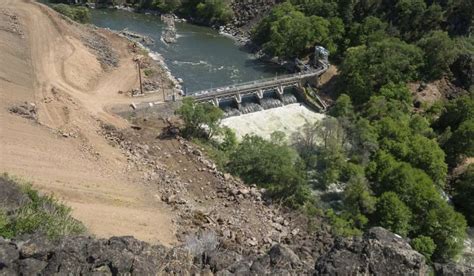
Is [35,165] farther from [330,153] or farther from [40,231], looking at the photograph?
[330,153]

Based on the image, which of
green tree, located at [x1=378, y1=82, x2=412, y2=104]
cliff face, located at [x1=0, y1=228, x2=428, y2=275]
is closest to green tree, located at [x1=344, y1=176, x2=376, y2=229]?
cliff face, located at [x1=0, y1=228, x2=428, y2=275]

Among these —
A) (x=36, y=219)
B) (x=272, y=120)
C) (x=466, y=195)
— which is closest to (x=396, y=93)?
(x=272, y=120)

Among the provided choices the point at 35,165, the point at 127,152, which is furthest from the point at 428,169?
the point at 35,165

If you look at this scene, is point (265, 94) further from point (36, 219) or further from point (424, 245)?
point (36, 219)

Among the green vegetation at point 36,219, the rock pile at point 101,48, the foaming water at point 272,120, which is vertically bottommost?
the foaming water at point 272,120

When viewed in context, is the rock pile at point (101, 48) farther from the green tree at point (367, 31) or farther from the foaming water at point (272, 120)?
the green tree at point (367, 31)

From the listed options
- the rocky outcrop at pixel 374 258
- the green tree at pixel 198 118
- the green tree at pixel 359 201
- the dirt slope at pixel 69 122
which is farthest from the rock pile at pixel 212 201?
the rocky outcrop at pixel 374 258

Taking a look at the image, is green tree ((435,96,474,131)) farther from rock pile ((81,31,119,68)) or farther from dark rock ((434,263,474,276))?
rock pile ((81,31,119,68))
